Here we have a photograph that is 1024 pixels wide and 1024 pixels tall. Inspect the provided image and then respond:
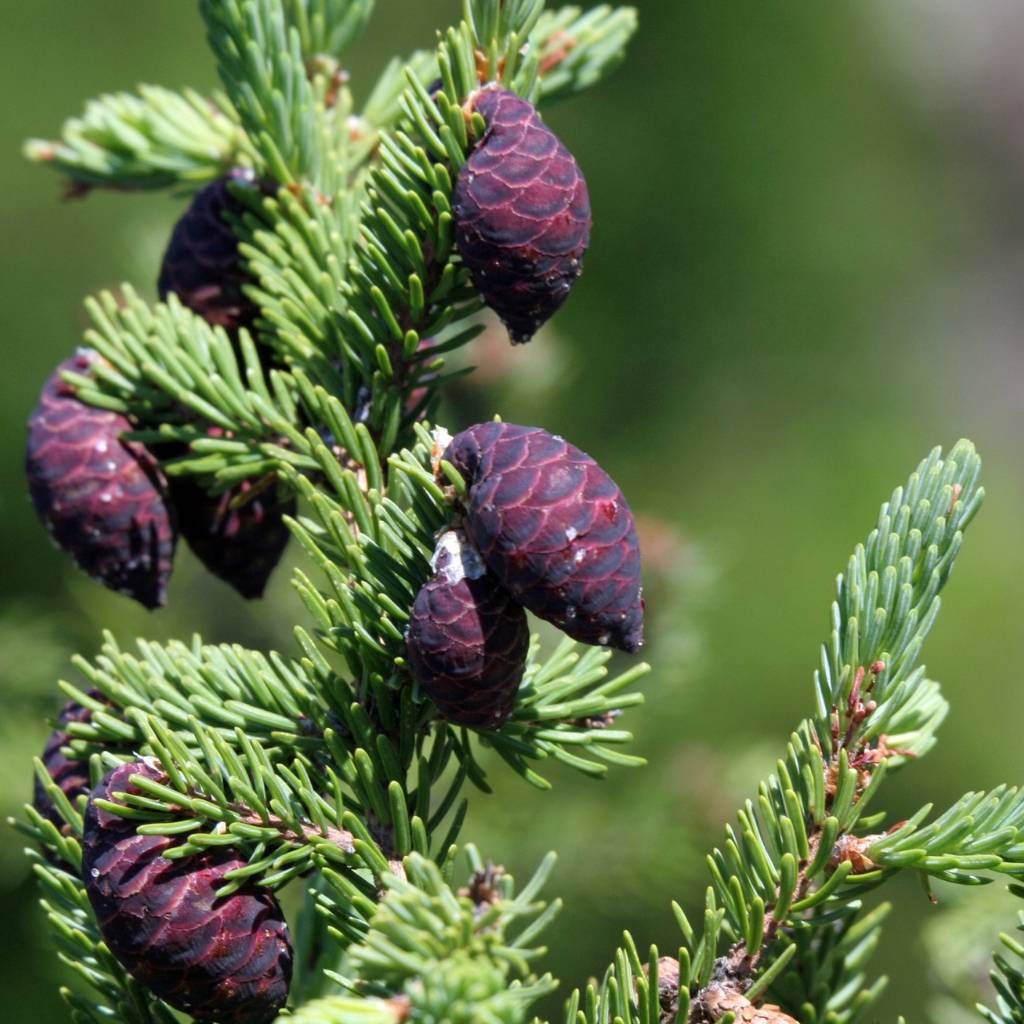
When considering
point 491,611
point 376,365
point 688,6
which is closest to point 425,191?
point 376,365

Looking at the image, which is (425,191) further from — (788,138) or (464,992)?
(788,138)

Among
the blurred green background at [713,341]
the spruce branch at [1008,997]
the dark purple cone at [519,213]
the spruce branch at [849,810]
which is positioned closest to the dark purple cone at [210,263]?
the dark purple cone at [519,213]

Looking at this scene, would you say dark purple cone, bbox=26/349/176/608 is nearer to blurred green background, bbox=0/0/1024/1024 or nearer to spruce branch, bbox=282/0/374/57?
spruce branch, bbox=282/0/374/57

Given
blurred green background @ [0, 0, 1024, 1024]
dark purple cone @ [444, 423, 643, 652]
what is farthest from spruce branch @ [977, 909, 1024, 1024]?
blurred green background @ [0, 0, 1024, 1024]

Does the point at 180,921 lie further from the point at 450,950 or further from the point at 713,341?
the point at 713,341

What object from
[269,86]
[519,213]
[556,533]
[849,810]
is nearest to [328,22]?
[269,86]

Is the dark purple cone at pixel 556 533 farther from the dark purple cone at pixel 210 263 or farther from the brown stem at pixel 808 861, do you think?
the dark purple cone at pixel 210 263
